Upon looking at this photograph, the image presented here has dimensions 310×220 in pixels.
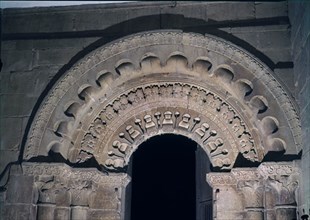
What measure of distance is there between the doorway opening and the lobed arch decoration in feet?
12.8

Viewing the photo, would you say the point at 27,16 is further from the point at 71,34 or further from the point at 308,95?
the point at 308,95

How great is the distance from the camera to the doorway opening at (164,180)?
383 inches

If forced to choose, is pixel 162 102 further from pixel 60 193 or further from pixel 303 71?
pixel 303 71

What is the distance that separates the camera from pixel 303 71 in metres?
4.66

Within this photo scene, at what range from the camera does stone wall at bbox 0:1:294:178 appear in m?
5.34

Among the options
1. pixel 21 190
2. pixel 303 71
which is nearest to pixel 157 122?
pixel 21 190

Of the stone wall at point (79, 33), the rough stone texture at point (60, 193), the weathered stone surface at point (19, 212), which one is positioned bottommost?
the weathered stone surface at point (19, 212)

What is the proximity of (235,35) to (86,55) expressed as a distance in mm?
1756

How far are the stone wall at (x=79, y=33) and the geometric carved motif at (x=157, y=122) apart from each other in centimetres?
71

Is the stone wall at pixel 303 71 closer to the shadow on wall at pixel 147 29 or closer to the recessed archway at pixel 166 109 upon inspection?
the recessed archway at pixel 166 109

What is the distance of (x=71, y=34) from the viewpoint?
5.71 meters

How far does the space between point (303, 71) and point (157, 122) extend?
1891 mm

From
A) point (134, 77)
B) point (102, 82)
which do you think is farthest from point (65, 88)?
point (134, 77)

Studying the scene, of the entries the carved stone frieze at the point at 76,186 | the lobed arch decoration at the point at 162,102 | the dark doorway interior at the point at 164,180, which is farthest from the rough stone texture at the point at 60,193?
the dark doorway interior at the point at 164,180
